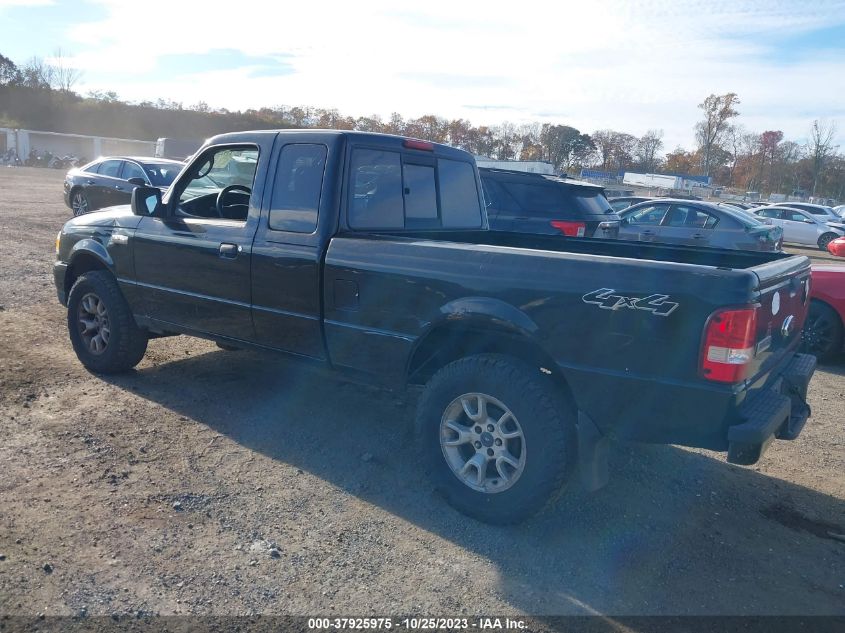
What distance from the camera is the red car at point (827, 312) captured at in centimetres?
727

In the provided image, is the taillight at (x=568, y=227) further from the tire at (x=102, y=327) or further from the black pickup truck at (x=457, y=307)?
the tire at (x=102, y=327)

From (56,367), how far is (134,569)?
10.8ft

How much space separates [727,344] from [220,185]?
3.91m

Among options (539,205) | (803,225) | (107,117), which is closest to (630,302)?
(539,205)

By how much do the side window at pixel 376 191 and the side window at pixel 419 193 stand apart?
0.25 ft

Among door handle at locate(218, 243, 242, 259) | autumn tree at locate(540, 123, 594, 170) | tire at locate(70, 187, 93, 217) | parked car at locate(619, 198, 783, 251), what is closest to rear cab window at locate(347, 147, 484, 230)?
door handle at locate(218, 243, 242, 259)

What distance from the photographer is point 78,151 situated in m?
61.3

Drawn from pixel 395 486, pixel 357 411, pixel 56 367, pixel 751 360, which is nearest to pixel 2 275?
pixel 56 367

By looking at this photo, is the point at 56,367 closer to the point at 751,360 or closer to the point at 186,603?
the point at 186,603

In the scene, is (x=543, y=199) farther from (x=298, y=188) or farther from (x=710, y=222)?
(x=298, y=188)

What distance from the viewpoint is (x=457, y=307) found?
12.4 feet

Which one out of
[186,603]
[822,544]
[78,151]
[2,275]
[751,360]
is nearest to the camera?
[186,603]

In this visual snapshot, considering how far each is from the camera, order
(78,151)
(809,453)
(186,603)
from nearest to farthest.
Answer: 1. (186,603)
2. (809,453)
3. (78,151)

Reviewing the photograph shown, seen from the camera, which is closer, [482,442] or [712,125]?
[482,442]
